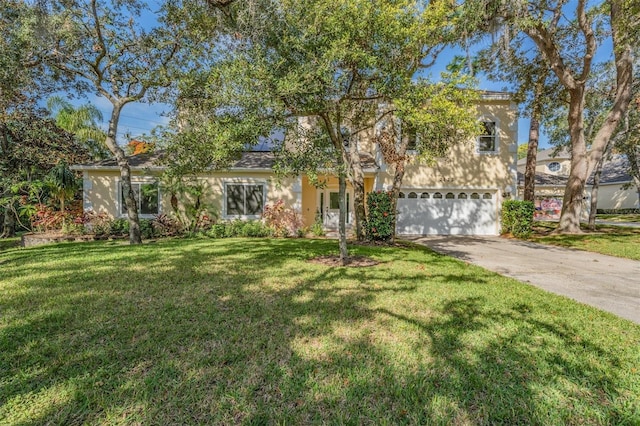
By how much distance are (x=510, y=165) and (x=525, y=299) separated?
11.7 meters

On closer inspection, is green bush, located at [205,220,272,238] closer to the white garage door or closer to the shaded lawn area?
the white garage door

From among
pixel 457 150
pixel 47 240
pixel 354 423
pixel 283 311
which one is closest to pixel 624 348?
pixel 354 423

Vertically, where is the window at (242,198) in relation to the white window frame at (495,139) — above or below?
below

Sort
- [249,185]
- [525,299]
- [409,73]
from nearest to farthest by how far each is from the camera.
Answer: [525,299], [409,73], [249,185]

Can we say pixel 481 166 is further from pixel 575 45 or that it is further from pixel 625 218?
pixel 625 218

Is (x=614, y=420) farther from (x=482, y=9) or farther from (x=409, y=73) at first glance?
(x=482, y=9)

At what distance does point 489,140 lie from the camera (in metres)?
14.3

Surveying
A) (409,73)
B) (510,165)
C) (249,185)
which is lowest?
(249,185)

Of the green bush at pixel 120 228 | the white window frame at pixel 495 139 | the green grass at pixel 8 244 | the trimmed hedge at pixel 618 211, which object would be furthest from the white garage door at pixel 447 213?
the trimmed hedge at pixel 618 211

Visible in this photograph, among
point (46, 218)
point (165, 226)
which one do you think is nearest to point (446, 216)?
point (165, 226)

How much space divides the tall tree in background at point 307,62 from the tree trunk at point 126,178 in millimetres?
6141

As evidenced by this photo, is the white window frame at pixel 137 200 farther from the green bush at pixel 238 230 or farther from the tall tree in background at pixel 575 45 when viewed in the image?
the tall tree in background at pixel 575 45

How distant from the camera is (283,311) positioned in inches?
160

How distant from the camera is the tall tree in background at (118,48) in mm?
9516
